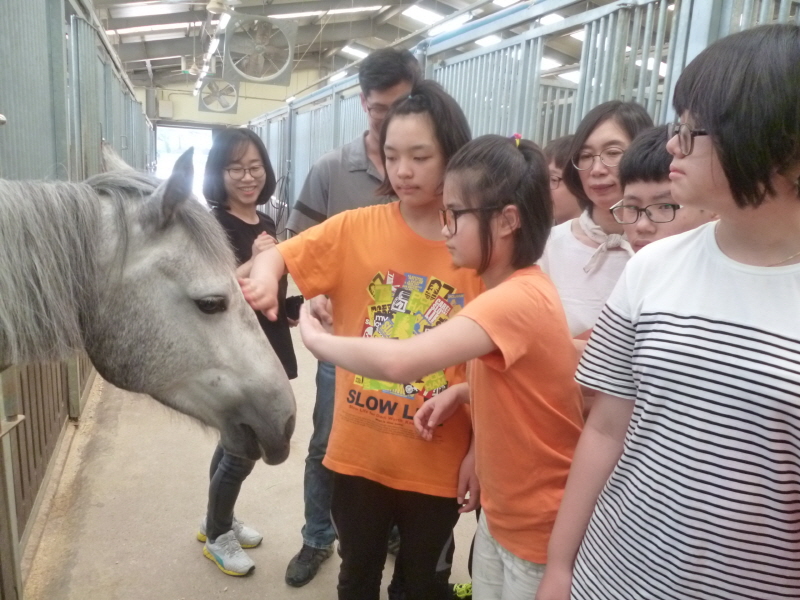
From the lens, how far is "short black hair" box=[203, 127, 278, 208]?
6.43ft

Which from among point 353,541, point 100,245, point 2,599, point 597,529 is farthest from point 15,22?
point 597,529

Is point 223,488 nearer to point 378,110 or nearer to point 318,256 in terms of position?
point 318,256

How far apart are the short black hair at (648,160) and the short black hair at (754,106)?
1.68 ft

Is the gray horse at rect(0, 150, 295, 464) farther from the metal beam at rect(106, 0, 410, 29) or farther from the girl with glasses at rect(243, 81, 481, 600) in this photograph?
the metal beam at rect(106, 0, 410, 29)

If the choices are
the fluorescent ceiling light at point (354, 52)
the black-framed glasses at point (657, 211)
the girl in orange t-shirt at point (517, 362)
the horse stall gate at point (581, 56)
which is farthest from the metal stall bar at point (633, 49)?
the fluorescent ceiling light at point (354, 52)

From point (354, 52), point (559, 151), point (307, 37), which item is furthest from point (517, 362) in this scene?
point (354, 52)

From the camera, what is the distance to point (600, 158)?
1.41 meters

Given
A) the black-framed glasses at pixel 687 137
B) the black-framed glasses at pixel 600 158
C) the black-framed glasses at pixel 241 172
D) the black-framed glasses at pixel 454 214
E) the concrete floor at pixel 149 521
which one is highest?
the black-framed glasses at pixel 600 158

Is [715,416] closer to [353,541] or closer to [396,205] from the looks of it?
[396,205]

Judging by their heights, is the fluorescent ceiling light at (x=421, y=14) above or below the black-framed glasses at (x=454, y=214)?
above

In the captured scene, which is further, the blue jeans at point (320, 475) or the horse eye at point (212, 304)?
the blue jeans at point (320, 475)

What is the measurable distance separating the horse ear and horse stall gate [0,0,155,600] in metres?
0.66

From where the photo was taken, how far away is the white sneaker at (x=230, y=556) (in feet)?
6.66

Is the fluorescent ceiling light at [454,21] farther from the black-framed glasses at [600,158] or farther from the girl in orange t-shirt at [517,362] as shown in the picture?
the girl in orange t-shirt at [517,362]
